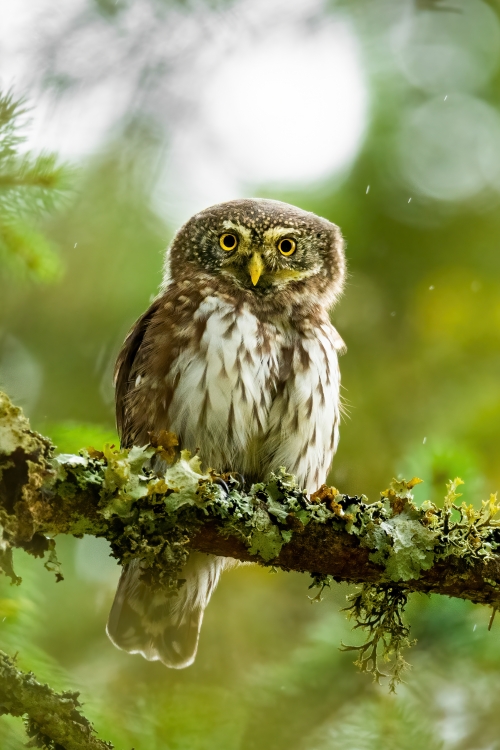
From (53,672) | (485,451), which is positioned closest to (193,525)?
(53,672)

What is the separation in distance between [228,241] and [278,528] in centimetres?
155

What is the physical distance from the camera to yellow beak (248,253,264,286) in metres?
3.37

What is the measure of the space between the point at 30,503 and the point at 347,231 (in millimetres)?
3115

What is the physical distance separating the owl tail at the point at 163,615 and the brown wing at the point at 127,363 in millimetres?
571

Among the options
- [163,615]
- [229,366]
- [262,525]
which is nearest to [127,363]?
[229,366]

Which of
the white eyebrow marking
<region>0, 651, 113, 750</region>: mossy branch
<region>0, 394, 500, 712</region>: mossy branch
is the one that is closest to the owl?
the white eyebrow marking

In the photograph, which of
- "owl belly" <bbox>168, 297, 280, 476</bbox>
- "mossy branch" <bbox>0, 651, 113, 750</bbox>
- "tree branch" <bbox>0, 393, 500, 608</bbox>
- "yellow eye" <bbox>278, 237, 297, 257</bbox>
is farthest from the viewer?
"yellow eye" <bbox>278, 237, 297, 257</bbox>

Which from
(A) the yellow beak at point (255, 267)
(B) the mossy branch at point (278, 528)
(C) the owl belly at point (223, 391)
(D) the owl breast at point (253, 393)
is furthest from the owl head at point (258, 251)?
(B) the mossy branch at point (278, 528)

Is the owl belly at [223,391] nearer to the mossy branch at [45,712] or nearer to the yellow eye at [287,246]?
the yellow eye at [287,246]

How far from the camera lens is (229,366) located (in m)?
3.09

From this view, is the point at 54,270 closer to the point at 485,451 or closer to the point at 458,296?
the point at 485,451

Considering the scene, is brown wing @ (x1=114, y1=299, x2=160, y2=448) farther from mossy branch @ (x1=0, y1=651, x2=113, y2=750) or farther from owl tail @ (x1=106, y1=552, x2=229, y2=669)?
mossy branch @ (x1=0, y1=651, x2=113, y2=750)

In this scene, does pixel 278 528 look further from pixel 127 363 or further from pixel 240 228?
pixel 240 228

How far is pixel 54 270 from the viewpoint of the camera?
7.34 feet
